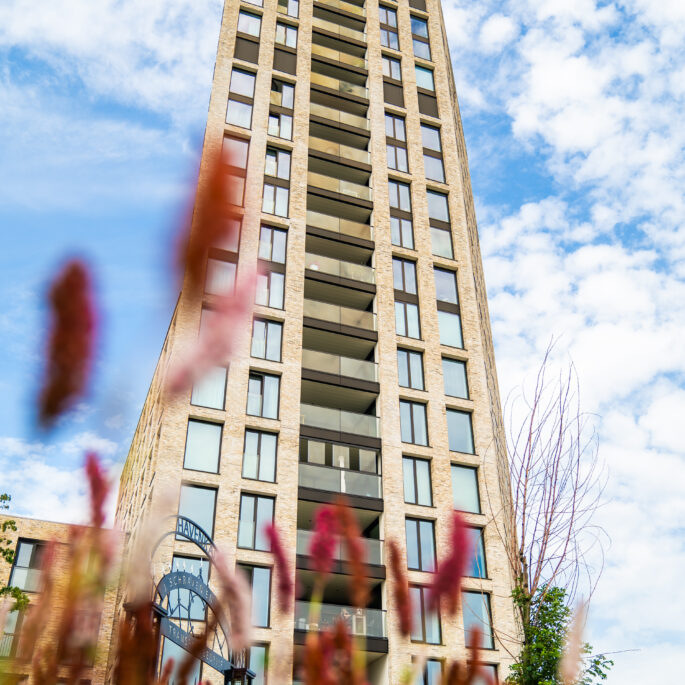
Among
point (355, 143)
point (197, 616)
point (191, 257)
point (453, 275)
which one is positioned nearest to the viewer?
point (191, 257)

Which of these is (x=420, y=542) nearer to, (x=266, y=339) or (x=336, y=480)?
(x=336, y=480)

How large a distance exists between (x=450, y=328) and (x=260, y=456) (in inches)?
466

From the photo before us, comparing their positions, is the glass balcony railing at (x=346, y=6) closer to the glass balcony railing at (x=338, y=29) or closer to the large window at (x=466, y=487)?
the glass balcony railing at (x=338, y=29)

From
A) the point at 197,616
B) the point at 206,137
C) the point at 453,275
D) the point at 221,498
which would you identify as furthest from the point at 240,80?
the point at 206,137

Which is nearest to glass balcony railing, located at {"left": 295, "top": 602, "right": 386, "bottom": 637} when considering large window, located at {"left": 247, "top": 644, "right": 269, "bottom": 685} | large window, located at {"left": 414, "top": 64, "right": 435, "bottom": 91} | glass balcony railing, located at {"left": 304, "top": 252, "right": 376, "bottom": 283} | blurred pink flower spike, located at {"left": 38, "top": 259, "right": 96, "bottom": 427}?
large window, located at {"left": 247, "top": 644, "right": 269, "bottom": 685}

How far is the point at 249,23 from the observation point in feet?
131

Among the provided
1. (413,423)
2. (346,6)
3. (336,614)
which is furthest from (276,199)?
(336,614)

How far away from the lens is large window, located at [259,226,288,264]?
32594 millimetres

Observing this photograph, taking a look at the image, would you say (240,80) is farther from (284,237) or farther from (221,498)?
(221,498)

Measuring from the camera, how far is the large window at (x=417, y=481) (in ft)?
94.6

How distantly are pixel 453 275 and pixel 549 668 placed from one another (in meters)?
25.4

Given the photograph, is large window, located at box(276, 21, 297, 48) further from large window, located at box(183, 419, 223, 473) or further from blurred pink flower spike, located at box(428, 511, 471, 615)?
blurred pink flower spike, located at box(428, 511, 471, 615)

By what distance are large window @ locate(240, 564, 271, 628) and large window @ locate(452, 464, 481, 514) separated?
8230 mm

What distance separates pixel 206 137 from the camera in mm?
1200
